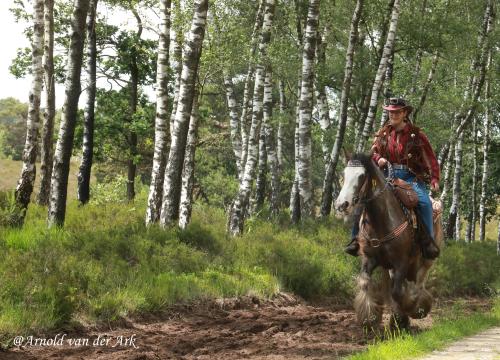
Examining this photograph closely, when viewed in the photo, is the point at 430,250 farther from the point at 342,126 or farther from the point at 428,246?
the point at 342,126

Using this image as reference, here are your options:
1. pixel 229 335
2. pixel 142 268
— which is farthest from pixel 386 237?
pixel 142 268

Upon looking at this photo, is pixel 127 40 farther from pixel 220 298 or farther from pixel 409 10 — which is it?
pixel 220 298

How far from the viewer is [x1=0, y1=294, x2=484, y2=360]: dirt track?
8594 millimetres

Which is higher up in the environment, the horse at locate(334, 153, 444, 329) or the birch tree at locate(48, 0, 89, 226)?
the birch tree at locate(48, 0, 89, 226)

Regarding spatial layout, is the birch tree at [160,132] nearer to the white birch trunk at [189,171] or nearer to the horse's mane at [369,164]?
the white birch trunk at [189,171]

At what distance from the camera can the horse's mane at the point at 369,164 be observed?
9.69 metres

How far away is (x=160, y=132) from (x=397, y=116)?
869 centimetres

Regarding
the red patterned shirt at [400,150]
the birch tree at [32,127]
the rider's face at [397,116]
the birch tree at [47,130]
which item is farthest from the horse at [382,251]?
the birch tree at [47,130]

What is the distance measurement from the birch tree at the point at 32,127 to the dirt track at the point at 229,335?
539 centimetres

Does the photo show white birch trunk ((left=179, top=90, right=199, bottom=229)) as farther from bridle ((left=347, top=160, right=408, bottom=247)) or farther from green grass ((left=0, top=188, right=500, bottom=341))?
bridle ((left=347, top=160, right=408, bottom=247))

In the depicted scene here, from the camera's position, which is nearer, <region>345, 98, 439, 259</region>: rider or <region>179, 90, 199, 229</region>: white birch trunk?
<region>345, 98, 439, 259</region>: rider

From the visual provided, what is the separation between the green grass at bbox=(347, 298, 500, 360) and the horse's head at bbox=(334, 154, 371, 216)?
1.82 meters

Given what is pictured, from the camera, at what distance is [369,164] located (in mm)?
9812

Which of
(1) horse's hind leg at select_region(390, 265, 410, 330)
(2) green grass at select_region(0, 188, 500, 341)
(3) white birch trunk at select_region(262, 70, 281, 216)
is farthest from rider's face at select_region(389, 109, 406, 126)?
(3) white birch trunk at select_region(262, 70, 281, 216)
